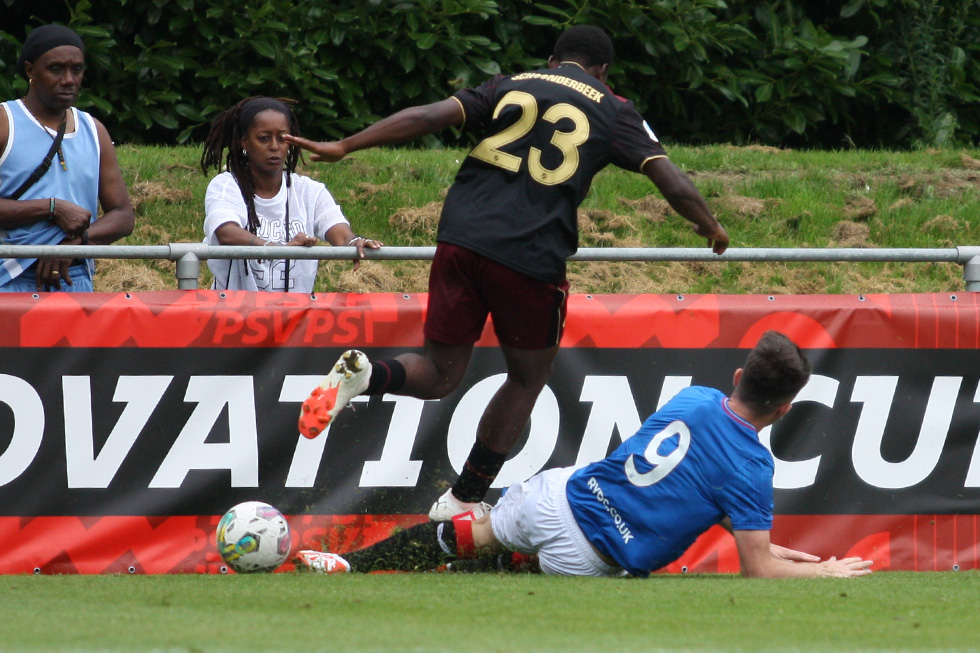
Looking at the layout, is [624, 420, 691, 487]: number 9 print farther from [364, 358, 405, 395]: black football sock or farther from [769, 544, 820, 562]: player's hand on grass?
[364, 358, 405, 395]: black football sock

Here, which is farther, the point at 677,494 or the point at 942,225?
the point at 942,225

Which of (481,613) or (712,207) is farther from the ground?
(712,207)

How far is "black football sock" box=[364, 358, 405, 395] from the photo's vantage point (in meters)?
5.04

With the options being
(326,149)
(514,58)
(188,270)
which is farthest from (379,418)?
(514,58)

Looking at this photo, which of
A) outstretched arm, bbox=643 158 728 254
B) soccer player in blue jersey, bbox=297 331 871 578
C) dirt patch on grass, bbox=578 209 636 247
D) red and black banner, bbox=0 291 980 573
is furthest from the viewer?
dirt patch on grass, bbox=578 209 636 247

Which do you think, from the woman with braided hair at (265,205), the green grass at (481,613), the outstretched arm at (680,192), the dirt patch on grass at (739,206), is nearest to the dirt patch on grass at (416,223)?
the dirt patch on grass at (739,206)

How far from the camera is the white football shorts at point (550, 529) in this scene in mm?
5137

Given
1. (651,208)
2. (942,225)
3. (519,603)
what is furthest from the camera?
(651,208)

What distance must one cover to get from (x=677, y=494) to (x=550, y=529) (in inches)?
21.8

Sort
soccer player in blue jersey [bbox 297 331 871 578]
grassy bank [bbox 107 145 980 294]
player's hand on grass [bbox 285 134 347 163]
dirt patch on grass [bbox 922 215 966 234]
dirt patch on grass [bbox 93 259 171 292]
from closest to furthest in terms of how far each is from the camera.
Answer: soccer player in blue jersey [bbox 297 331 871 578], player's hand on grass [bbox 285 134 347 163], dirt patch on grass [bbox 93 259 171 292], grassy bank [bbox 107 145 980 294], dirt patch on grass [bbox 922 215 966 234]

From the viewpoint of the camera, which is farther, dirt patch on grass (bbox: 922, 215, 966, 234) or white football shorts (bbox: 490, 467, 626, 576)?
dirt patch on grass (bbox: 922, 215, 966, 234)

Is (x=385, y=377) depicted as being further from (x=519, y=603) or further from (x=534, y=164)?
(x=519, y=603)

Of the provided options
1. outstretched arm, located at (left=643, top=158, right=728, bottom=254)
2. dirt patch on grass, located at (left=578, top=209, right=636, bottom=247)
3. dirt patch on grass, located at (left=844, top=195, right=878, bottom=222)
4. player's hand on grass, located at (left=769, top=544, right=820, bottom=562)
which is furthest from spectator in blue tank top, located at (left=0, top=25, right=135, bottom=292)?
dirt patch on grass, located at (left=844, top=195, right=878, bottom=222)

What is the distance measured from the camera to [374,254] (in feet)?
19.3
